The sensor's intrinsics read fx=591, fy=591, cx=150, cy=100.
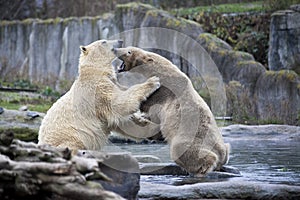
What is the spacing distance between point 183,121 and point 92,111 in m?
0.91

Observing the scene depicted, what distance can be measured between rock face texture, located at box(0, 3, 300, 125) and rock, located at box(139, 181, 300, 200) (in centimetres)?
839

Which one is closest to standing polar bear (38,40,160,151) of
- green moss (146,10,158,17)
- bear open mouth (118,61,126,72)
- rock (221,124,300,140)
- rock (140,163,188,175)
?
bear open mouth (118,61,126,72)

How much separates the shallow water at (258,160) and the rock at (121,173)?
1251 millimetres

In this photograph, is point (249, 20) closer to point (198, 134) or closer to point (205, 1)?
point (205, 1)

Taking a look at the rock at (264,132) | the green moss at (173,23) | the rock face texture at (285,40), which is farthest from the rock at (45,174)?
the green moss at (173,23)

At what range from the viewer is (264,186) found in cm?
486

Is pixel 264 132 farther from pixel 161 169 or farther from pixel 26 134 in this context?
pixel 161 169

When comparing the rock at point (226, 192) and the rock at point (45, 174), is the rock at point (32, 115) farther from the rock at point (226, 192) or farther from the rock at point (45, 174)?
the rock at point (45, 174)

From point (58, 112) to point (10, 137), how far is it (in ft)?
7.10

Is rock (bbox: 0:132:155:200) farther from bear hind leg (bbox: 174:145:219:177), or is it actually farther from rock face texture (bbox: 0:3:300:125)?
rock face texture (bbox: 0:3:300:125)

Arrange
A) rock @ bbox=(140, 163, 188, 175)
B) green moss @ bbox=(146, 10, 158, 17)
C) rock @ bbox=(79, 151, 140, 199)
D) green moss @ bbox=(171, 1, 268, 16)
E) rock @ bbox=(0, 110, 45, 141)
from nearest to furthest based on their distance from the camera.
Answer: rock @ bbox=(79, 151, 140, 199)
rock @ bbox=(140, 163, 188, 175)
rock @ bbox=(0, 110, 45, 141)
green moss @ bbox=(146, 10, 158, 17)
green moss @ bbox=(171, 1, 268, 16)

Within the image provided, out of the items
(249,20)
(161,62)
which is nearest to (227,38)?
(249,20)

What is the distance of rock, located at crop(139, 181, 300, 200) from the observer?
15.7ft

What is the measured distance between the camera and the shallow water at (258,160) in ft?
19.2
